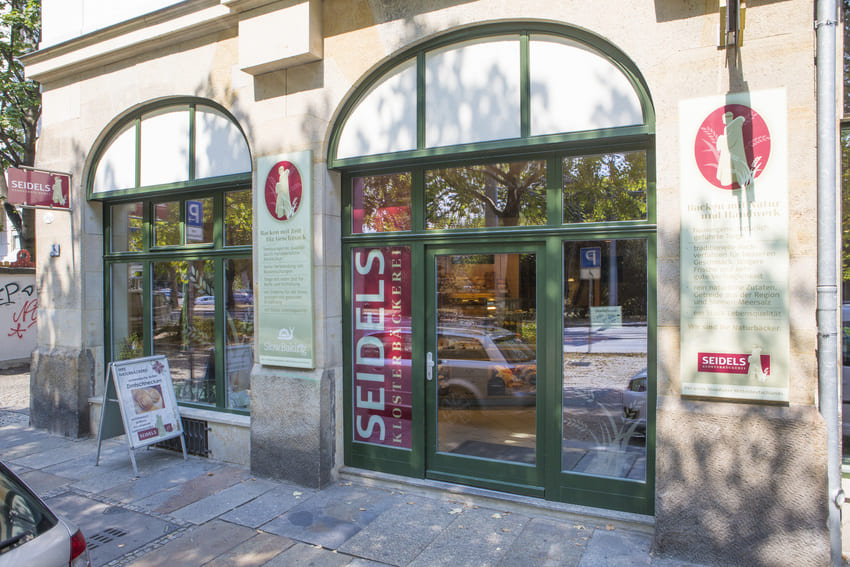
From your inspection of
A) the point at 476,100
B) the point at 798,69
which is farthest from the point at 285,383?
the point at 798,69

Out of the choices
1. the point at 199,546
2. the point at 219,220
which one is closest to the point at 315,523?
the point at 199,546

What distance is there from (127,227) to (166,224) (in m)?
0.95

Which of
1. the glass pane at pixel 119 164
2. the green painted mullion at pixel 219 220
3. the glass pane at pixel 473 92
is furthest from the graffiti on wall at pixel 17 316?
the glass pane at pixel 473 92

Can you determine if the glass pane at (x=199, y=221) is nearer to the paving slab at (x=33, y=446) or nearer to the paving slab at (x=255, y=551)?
the paving slab at (x=33, y=446)

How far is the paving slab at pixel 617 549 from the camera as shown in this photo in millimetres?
4043

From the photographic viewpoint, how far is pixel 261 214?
19.7ft

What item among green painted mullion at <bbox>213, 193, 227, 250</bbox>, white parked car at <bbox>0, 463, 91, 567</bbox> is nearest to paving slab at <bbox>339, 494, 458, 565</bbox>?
white parked car at <bbox>0, 463, 91, 567</bbox>

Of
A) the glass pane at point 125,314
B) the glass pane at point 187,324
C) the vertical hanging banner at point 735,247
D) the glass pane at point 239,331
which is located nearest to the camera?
the vertical hanging banner at point 735,247

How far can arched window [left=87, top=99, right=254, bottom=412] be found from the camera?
6.74 m

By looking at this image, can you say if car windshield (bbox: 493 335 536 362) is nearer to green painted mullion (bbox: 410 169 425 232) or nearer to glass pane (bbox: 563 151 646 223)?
glass pane (bbox: 563 151 646 223)

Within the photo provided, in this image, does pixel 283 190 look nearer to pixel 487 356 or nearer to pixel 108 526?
pixel 487 356

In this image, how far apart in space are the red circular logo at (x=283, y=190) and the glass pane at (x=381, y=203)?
0.61m

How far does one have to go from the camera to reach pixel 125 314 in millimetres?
7969

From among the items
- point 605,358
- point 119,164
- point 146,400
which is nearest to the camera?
point 605,358
